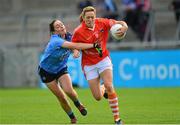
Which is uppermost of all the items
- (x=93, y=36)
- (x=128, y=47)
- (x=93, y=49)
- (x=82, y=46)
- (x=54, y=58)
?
(x=93, y=36)

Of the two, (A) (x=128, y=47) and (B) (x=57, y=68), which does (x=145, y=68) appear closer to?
(A) (x=128, y=47)

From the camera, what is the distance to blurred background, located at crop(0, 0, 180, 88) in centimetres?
2952

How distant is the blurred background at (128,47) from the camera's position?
2952cm

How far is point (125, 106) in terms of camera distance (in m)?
21.1

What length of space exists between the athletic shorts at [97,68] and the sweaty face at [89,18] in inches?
31.5

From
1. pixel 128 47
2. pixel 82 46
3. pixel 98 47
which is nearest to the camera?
pixel 82 46

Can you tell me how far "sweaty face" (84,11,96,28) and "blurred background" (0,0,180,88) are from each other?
13421mm

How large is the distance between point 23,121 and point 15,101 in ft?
24.8

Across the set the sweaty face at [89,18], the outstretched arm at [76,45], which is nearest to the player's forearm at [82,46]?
the outstretched arm at [76,45]

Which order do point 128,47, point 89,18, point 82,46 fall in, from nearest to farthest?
point 82,46, point 89,18, point 128,47

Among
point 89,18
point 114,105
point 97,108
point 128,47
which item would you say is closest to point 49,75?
point 89,18

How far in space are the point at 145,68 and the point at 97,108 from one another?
361 inches

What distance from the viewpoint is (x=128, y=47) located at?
30.8 meters

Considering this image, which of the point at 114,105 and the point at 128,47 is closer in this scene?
the point at 114,105
